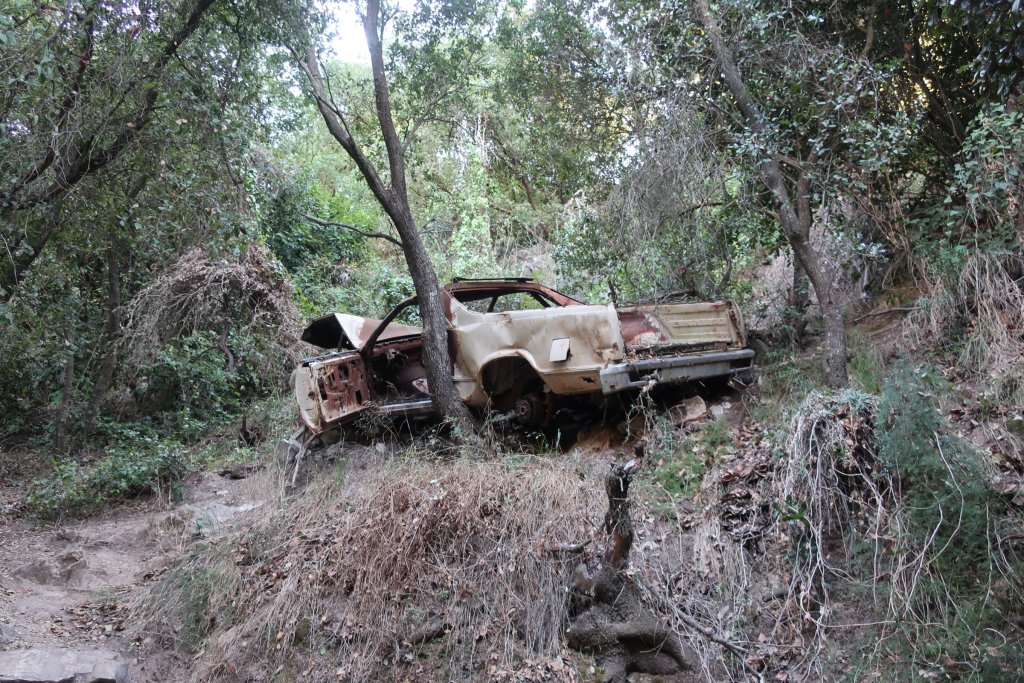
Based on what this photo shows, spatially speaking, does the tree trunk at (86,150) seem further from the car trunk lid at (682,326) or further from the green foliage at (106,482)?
the car trunk lid at (682,326)

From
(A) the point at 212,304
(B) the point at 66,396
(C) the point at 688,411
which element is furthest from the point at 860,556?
(B) the point at 66,396

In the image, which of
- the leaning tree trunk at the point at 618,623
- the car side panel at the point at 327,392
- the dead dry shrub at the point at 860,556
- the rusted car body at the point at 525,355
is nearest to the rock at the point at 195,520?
the car side panel at the point at 327,392

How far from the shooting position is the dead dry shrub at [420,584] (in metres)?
5.28

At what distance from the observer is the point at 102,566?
7.37m

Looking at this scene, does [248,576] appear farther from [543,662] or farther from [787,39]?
[787,39]

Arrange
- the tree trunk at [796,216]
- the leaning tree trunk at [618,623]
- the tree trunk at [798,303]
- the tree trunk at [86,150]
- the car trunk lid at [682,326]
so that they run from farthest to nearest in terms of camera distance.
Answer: the tree trunk at [798,303] < the tree trunk at [86,150] < the car trunk lid at [682,326] < the tree trunk at [796,216] < the leaning tree trunk at [618,623]

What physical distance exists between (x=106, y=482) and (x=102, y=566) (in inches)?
76.7

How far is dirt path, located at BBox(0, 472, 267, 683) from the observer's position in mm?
6023

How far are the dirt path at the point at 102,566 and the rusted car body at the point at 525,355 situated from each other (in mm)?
1457

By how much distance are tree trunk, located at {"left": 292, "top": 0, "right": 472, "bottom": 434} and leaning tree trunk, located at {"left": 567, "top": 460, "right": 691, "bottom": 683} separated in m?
3.06

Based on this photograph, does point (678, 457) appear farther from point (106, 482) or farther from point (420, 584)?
point (106, 482)

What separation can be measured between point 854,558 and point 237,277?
8673 millimetres

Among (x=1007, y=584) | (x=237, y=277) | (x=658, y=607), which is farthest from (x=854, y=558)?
(x=237, y=277)

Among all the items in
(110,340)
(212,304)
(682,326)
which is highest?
(212,304)
